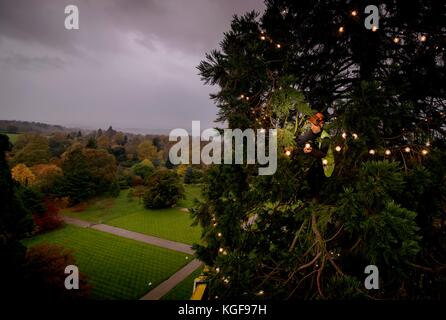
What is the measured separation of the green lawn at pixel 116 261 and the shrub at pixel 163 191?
799 centimetres

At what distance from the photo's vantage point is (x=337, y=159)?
419cm

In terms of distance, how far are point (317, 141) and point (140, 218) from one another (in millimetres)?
24838

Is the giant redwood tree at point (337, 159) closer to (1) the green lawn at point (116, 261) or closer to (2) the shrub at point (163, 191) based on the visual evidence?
(1) the green lawn at point (116, 261)

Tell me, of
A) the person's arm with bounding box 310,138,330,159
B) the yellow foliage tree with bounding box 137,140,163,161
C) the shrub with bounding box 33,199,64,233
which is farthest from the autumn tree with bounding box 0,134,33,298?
the yellow foliage tree with bounding box 137,140,163,161

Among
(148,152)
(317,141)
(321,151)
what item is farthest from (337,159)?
(148,152)

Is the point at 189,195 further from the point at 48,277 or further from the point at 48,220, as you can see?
the point at 48,277

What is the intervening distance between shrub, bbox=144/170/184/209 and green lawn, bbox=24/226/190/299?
7.99 meters

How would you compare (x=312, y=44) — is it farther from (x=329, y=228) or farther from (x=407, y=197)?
(x=329, y=228)

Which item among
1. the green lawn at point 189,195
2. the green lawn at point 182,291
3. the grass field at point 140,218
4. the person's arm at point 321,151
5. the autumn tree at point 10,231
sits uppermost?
the person's arm at point 321,151

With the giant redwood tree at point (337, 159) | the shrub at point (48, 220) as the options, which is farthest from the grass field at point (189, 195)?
the giant redwood tree at point (337, 159)

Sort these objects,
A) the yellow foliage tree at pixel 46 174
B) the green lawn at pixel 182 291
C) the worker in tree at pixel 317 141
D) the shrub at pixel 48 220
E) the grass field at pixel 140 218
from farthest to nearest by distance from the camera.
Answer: the yellow foliage tree at pixel 46 174, the grass field at pixel 140 218, the shrub at pixel 48 220, the green lawn at pixel 182 291, the worker in tree at pixel 317 141

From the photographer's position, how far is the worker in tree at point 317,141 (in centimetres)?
403

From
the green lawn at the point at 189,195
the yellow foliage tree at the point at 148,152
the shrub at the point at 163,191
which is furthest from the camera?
the yellow foliage tree at the point at 148,152
